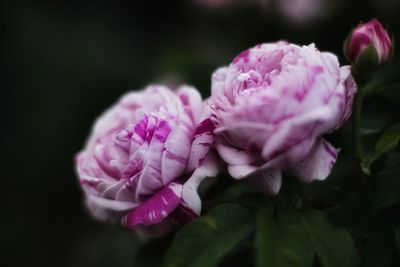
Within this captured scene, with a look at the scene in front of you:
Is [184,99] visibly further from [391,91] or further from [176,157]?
[391,91]

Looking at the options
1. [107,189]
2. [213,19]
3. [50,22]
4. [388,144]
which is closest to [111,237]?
[213,19]

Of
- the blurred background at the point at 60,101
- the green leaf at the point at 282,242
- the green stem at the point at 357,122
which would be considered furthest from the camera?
the blurred background at the point at 60,101

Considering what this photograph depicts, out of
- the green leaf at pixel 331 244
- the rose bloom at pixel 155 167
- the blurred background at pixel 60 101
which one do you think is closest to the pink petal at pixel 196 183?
the rose bloom at pixel 155 167

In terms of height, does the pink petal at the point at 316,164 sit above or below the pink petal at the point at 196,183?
below

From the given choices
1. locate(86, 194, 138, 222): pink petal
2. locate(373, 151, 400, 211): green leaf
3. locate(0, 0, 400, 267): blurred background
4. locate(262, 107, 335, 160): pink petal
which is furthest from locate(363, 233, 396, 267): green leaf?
locate(0, 0, 400, 267): blurred background

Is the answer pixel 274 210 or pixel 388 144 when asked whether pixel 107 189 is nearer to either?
pixel 274 210

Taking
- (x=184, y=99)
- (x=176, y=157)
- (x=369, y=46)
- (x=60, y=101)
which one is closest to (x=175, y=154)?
(x=176, y=157)

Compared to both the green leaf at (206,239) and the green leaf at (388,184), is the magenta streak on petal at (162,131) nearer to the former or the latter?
the green leaf at (206,239)

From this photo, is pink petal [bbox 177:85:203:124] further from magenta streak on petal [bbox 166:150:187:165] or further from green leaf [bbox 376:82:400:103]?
green leaf [bbox 376:82:400:103]
